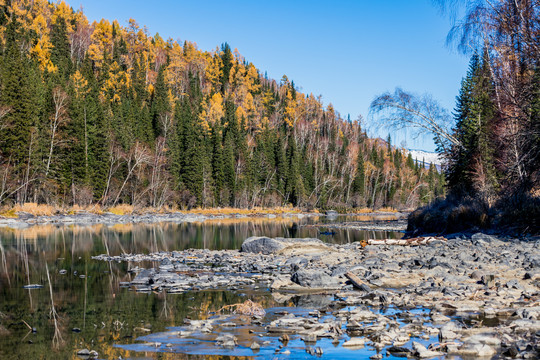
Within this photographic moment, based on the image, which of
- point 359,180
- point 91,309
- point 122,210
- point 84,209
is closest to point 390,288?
point 91,309

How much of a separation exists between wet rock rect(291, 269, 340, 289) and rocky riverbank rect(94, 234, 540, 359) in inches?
1.0

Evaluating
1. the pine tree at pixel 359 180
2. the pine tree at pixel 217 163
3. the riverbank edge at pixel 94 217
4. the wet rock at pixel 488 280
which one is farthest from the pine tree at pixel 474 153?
the pine tree at pixel 359 180

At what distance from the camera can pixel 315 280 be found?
1233 cm

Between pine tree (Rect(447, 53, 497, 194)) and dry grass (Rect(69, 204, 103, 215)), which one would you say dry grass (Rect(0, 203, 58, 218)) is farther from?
pine tree (Rect(447, 53, 497, 194))

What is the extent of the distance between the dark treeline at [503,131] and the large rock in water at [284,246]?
792 centimetres

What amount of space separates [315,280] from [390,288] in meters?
1.88

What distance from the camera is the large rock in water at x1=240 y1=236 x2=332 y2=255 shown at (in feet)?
65.6

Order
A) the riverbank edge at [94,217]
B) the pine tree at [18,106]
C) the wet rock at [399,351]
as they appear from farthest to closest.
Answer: the pine tree at [18,106]
the riverbank edge at [94,217]
the wet rock at [399,351]

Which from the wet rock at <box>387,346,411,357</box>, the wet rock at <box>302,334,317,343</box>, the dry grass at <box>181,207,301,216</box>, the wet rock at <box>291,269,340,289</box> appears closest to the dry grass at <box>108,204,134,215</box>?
the dry grass at <box>181,207,301,216</box>

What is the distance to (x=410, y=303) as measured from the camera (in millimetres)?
9805

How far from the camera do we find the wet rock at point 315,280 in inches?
482

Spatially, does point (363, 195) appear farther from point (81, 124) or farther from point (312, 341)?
point (312, 341)

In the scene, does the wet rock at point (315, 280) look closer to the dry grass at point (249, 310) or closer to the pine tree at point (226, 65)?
the dry grass at point (249, 310)

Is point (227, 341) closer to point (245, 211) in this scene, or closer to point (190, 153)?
point (245, 211)
